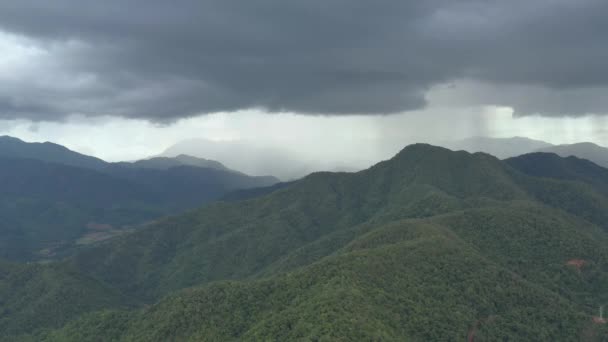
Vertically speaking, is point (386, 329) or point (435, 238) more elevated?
point (435, 238)

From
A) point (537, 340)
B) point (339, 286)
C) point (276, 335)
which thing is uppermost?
point (339, 286)

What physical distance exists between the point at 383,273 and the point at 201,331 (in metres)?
51.7

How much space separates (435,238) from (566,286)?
44700 millimetres

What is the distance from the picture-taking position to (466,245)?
16962cm

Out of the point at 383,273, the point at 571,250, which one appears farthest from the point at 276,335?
the point at 571,250

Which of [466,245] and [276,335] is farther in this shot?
[466,245]

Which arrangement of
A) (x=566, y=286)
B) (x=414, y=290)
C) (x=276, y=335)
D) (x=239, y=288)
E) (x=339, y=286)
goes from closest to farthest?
(x=276, y=335) → (x=339, y=286) → (x=414, y=290) → (x=239, y=288) → (x=566, y=286)

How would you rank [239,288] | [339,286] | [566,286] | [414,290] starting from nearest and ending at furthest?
[339,286] → [414,290] → [239,288] → [566,286]

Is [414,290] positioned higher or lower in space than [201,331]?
higher

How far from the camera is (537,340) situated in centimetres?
13212

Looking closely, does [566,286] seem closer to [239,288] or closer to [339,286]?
[339,286]

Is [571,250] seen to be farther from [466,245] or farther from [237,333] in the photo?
[237,333]

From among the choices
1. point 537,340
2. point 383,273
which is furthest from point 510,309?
point 383,273

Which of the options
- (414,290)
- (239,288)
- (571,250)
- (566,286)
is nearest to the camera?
(414,290)
